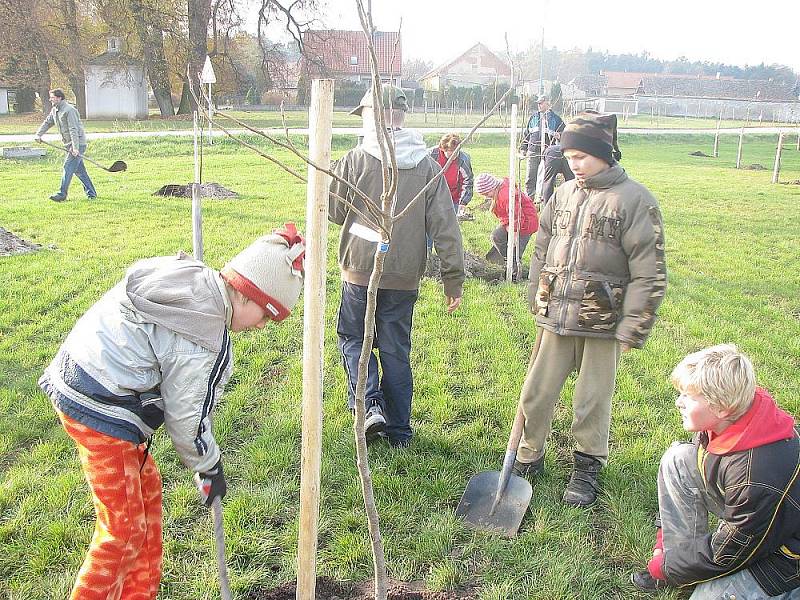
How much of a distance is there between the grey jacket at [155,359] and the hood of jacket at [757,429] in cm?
190

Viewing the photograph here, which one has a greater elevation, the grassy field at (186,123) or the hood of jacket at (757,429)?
the grassy field at (186,123)

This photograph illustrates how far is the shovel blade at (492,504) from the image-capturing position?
11.1 ft

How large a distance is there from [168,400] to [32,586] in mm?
1343

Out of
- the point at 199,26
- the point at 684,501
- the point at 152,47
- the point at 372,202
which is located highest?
the point at 199,26

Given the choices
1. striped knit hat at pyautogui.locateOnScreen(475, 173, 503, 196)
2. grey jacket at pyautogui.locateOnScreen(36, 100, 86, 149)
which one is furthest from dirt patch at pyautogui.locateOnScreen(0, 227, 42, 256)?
striped knit hat at pyautogui.locateOnScreen(475, 173, 503, 196)

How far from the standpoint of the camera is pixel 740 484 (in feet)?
8.36

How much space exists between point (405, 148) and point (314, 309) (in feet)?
6.06

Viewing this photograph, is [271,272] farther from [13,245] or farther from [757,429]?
[13,245]

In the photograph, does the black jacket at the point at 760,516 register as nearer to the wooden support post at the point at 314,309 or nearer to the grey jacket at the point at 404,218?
the wooden support post at the point at 314,309

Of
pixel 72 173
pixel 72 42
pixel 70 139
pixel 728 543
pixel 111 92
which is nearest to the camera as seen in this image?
pixel 728 543

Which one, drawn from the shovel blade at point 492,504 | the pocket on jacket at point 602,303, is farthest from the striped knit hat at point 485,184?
the shovel blade at point 492,504

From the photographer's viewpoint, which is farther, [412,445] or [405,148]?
[412,445]

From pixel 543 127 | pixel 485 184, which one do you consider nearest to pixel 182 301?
pixel 485 184

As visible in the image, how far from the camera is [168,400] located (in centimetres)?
222
